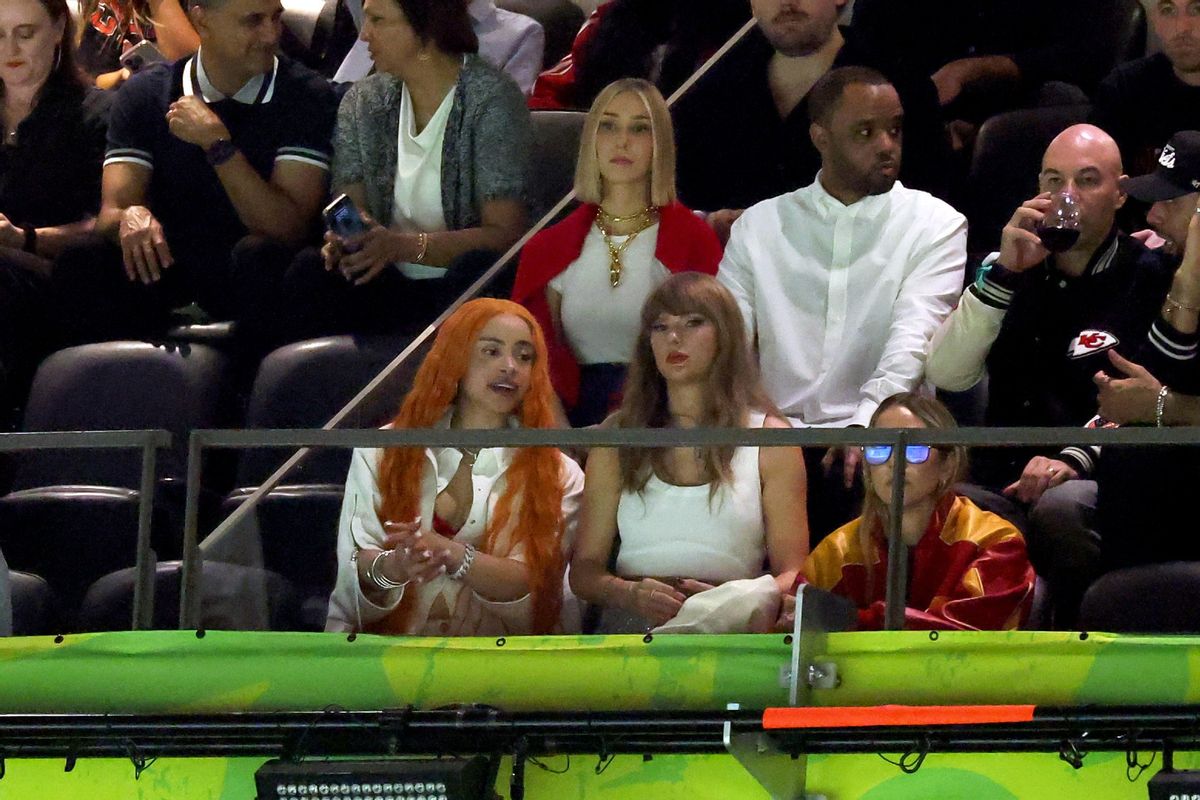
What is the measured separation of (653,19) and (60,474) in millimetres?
1995

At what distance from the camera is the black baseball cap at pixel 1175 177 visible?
358 cm

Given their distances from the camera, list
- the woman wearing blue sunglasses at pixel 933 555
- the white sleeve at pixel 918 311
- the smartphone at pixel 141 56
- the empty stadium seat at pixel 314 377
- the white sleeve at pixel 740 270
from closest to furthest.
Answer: the woman wearing blue sunglasses at pixel 933 555 → the white sleeve at pixel 918 311 → the white sleeve at pixel 740 270 → the empty stadium seat at pixel 314 377 → the smartphone at pixel 141 56

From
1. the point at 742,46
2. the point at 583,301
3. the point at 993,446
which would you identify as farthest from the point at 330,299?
the point at 993,446

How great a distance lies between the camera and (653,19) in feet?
16.2

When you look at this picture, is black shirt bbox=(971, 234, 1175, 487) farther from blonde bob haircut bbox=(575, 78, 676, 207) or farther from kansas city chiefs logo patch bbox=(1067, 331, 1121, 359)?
blonde bob haircut bbox=(575, 78, 676, 207)

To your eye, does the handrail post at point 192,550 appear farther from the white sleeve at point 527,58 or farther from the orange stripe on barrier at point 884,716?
the white sleeve at point 527,58

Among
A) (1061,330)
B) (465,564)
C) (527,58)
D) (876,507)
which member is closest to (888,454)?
(876,507)

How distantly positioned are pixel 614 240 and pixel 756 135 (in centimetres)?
51

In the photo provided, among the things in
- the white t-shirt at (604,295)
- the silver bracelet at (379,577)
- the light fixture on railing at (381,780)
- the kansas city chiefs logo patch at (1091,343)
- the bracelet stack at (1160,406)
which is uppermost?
the white t-shirt at (604,295)

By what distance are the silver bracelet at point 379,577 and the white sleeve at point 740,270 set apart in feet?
3.15

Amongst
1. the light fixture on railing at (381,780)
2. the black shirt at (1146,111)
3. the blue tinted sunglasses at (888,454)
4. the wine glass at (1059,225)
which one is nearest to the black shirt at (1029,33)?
the black shirt at (1146,111)

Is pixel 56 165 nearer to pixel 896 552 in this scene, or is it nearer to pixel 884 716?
pixel 896 552

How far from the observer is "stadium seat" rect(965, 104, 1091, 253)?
4.21 meters

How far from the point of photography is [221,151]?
4.29m
